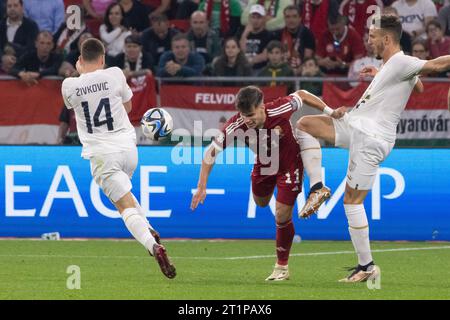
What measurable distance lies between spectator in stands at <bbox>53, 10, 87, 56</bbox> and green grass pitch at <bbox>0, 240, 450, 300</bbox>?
5.48 metres

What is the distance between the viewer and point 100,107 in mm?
11844

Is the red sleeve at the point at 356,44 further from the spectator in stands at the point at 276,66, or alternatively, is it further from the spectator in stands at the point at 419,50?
the spectator in stands at the point at 276,66

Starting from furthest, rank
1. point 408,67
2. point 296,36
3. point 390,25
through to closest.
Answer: point 296,36 → point 390,25 → point 408,67

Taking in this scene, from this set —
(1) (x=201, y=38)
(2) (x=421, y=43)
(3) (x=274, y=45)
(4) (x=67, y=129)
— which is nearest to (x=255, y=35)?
(1) (x=201, y=38)

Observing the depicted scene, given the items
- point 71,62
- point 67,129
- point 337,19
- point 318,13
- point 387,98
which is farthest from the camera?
point 318,13

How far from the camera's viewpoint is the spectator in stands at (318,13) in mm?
20688

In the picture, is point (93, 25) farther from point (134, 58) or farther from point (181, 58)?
point (181, 58)

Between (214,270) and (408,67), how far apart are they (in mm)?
3280

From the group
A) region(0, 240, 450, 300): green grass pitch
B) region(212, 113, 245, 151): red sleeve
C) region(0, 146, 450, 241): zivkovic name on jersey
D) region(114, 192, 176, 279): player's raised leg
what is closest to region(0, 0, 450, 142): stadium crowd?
region(0, 146, 450, 241): zivkovic name on jersey

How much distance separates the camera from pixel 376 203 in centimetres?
1638

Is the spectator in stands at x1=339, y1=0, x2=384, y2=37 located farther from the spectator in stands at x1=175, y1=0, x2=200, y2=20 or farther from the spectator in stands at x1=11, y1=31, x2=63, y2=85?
the spectator in stands at x1=11, y1=31, x2=63, y2=85

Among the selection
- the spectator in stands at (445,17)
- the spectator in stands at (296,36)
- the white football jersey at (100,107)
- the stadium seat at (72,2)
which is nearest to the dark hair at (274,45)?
the spectator in stands at (296,36)

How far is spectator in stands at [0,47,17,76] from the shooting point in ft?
65.8

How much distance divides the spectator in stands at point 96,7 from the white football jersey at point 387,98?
10.5 metres
